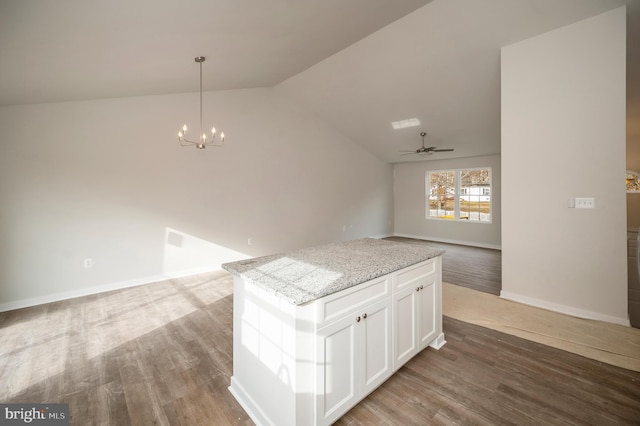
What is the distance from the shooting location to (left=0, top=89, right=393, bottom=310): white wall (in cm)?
346

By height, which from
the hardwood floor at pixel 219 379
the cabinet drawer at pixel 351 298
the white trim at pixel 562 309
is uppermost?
the cabinet drawer at pixel 351 298

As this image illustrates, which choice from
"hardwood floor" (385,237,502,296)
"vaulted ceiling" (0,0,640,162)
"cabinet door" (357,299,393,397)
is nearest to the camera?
"cabinet door" (357,299,393,397)

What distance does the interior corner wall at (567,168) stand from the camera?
2.85 m

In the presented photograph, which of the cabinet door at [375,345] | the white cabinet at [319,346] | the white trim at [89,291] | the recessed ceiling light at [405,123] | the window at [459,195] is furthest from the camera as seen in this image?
the window at [459,195]

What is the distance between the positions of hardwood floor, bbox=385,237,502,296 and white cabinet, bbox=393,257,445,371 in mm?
1965

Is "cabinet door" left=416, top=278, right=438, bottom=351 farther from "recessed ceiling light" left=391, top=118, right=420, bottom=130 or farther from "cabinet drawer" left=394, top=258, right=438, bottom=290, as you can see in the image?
"recessed ceiling light" left=391, top=118, right=420, bottom=130

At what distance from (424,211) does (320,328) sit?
24.6 ft

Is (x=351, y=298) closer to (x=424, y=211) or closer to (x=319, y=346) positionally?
(x=319, y=346)

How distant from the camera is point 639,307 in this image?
3.35 meters

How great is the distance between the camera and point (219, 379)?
80.7 inches

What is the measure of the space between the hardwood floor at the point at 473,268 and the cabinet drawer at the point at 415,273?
2.13 m

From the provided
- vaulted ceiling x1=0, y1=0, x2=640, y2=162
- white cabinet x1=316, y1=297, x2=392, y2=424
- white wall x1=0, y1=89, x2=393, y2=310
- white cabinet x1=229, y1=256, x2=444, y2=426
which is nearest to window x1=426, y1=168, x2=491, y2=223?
vaulted ceiling x1=0, y1=0, x2=640, y2=162

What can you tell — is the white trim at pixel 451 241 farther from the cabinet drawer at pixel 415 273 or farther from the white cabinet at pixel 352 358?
the white cabinet at pixel 352 358

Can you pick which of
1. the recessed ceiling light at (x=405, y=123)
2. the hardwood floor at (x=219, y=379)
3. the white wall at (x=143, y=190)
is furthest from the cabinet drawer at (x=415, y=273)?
the recessed ceiling light at (x=405, y=123)
